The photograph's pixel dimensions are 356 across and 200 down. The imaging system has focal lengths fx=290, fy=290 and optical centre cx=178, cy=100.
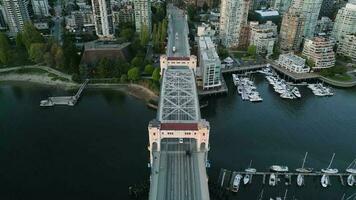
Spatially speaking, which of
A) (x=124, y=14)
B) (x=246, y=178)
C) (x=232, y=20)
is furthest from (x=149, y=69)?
(x=124, y=14)

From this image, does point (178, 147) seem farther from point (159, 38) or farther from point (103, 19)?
point (103, 19)

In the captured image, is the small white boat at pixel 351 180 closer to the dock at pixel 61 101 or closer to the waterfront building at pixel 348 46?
the waterfront building at pixel 348 46

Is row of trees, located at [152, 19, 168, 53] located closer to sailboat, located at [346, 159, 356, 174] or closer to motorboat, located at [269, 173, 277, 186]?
motorboat, located at [269, 173, 277, 186]

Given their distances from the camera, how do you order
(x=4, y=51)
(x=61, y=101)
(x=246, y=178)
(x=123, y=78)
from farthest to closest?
(x=4, y=51) → (x=123, y=78) → (x=61, y=101) → (x=246, y=178)

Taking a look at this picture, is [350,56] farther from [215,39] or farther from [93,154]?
[93,154]

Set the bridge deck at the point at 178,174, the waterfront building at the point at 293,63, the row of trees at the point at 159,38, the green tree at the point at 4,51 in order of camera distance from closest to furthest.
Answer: the bridge deck at the point at 178,174 → the green tree at the point at 4,51 → the waterfront building at the point at 293,63 → the row of trees at the point at 159,38

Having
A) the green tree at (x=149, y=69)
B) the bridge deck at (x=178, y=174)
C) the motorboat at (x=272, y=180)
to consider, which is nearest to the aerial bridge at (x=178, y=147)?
the bridge deck at (x=178, y=174)

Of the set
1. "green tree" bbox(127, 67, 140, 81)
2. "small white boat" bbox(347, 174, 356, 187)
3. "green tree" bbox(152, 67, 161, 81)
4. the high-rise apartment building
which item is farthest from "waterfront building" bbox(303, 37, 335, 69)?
"green tree" bbox(127, 67, 140, 81)
